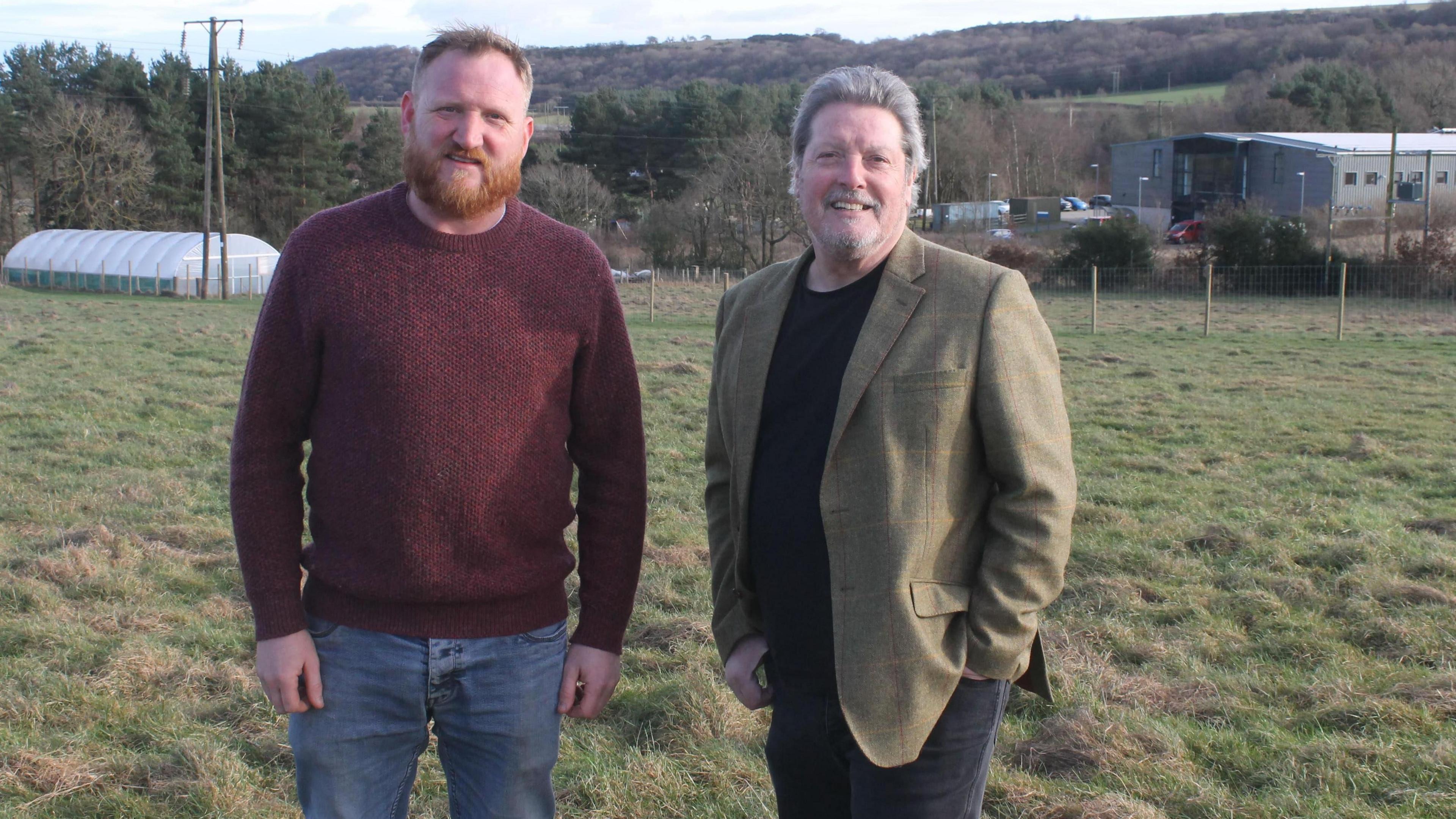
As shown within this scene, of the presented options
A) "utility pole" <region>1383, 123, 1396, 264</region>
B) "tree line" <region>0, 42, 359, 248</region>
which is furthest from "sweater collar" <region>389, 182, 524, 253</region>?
"tree line" <region>0, 42, 359, 248</region>

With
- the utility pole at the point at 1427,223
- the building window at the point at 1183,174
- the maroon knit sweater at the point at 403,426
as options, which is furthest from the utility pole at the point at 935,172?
the maroon knit sweater at the point at 403,426

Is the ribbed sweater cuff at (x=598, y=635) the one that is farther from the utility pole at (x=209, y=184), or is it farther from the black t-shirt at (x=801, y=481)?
the utility pole at (x=209, y=184)

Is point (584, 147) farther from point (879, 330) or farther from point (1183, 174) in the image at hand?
point (879, 330)

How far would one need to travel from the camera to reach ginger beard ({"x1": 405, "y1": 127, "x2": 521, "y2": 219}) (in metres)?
2.11

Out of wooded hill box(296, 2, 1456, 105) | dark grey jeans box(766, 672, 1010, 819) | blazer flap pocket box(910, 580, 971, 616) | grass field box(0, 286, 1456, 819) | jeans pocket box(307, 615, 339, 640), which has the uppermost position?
wooded hill box(296, 2, 1456, 105)

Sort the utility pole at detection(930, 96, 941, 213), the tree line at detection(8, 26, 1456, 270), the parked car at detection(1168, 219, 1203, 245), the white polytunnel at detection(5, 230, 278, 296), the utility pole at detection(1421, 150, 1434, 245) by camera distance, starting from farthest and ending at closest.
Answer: the utility pole at detection(930, 96, 941, 213)
the tree line at detection(8, 26, 1456, 270)
the parked car at detection(1168, 219, 1203, 245)
the white polytunnel at detection(5, 230, 278, 296)
the utility pole at detection(1421, 150, 1434, 245)

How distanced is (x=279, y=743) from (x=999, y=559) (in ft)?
8.39

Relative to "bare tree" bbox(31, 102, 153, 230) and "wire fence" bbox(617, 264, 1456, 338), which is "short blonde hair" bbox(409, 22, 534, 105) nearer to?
"wire fence" bbox(617, 264, 1456, 338)

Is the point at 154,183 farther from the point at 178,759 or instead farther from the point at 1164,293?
the point at 178,759

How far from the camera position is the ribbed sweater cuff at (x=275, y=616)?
209cm

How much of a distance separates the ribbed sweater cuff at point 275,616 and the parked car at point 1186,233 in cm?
3433

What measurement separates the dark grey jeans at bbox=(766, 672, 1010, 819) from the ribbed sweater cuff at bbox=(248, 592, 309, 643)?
0.97 meters

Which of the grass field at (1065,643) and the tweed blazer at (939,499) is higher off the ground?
the tweed blazer at (939,499)

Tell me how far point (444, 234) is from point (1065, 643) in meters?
3.31
